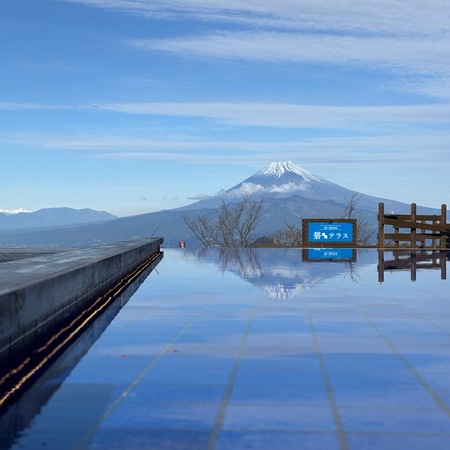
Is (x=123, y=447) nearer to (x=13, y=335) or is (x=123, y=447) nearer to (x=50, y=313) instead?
(x=13, y=335)

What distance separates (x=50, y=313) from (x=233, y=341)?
2.25 m

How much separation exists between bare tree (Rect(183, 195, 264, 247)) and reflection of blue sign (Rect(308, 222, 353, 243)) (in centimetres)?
2519

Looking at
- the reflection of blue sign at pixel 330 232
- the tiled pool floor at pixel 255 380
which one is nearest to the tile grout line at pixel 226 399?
the tiled pool floor at pixel 255 380

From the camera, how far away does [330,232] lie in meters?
36.7

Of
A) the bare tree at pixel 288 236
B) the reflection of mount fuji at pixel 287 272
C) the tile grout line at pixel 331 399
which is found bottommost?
the tile grout line at pixel 331 399

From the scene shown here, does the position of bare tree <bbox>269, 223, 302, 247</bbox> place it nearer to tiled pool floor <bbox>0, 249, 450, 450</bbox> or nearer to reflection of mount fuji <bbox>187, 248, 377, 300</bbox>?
reflection of mount fuji <bbox>187, 248, 377, 300</bbox>

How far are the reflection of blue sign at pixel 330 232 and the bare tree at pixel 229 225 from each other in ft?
82.7

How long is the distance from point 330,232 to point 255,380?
3002cm

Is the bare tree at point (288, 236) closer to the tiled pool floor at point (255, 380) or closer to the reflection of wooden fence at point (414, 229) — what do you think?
→ the reflection of wooden fence at point (414, 229)

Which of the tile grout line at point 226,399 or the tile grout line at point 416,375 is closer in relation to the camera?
the tile grout line at point 226,399

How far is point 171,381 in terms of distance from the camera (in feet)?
22.7

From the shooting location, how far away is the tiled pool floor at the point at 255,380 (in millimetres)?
5277

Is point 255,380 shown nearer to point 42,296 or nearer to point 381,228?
point 42,296

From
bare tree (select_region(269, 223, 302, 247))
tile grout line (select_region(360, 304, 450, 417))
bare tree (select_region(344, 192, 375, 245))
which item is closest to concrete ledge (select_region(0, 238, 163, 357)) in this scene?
tile grout line (select_region(360, 304, 450, 417))
